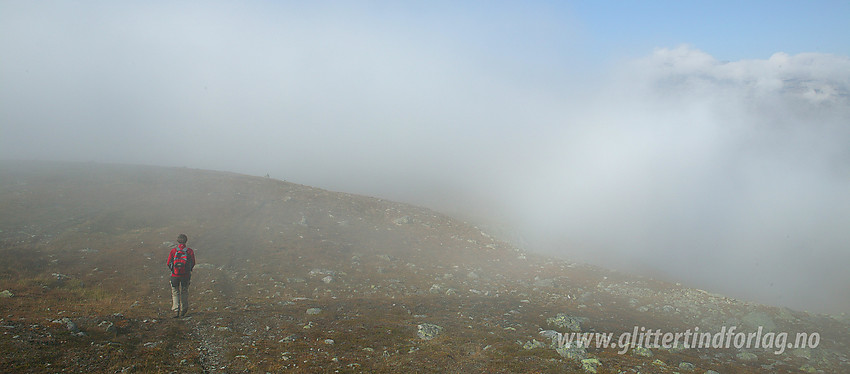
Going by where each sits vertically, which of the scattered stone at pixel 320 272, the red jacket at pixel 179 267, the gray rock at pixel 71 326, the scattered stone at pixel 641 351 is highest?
the red jacket at pixel 179 267

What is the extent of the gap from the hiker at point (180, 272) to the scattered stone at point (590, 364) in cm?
1393

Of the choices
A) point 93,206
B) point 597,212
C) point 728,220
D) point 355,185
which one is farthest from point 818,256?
point 93,206

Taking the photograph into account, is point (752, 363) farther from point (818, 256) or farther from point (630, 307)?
point (818, 256)

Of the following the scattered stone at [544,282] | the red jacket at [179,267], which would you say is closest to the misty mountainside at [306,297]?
the scattered stone at [544,282]

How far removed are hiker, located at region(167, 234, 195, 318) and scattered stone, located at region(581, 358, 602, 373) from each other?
1393cm

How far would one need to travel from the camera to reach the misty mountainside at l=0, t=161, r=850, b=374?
1184 cm

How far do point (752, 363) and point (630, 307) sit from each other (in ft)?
25.2

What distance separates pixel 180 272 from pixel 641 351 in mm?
16992

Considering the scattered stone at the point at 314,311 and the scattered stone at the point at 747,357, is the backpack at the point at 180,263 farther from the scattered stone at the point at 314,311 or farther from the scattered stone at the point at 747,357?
the scattered stone at the point at 747,357

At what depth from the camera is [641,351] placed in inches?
559

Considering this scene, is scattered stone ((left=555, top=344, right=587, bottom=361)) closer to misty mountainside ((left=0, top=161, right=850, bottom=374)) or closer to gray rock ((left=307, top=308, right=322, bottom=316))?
misty mountainside ((left=0, top=161, right=850, bottom=374))

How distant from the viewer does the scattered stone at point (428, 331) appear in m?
14.3

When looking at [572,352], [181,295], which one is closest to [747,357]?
[572,352]

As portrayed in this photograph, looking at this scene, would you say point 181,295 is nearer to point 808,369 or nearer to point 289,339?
point 289,339
